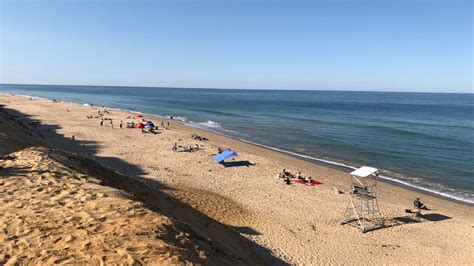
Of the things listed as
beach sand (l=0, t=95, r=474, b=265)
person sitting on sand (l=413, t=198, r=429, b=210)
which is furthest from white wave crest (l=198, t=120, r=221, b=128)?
person sitting on sand (l=413, t=198, r=429, b=210)

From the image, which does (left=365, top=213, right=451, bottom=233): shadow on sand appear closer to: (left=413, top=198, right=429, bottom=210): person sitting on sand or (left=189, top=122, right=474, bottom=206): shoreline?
(left=413, top=198, right=429, bottom=210): person sitting on sand

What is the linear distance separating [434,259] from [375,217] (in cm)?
460

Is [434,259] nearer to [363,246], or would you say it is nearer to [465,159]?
[363,246]

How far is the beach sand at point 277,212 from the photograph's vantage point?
1379cm

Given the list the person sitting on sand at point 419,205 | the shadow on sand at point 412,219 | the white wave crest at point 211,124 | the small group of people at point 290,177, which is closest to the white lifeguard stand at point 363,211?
the shadow on sand at point 412,219

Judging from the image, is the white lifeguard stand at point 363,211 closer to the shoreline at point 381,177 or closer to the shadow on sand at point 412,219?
the shadow on sand at point 412,219

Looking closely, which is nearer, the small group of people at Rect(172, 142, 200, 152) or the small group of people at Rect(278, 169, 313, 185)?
the small group of people at Rect(278, 169, 313, 185)

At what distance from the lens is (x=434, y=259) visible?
1553cm

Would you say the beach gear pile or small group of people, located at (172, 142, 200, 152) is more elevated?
small group of people, located at (172, 142, 200, 152)

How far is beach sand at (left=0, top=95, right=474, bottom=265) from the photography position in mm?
13788

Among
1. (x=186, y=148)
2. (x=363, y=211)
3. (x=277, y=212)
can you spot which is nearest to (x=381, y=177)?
(x=363, y=211)

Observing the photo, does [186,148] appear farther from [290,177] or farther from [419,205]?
[419,205]

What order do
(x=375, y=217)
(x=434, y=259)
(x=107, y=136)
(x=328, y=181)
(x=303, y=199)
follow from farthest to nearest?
(x=107, y=136) → (x=328, y=181) → (x=303, y=199) → (x=375, y=217) → (x=434, y=259)

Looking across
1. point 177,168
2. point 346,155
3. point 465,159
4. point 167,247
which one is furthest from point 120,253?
point 465,159
